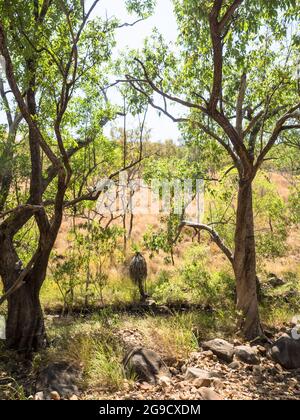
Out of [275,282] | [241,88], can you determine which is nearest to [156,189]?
[241,88]

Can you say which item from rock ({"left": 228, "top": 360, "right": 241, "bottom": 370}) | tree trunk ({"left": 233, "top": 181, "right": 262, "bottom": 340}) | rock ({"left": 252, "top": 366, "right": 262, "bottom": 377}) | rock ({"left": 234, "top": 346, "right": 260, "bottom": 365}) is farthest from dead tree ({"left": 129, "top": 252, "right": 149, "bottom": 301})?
rock ({"left": 252, "top": 366, "right": 262, "bottom": 377})

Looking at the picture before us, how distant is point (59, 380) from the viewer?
6070 mm

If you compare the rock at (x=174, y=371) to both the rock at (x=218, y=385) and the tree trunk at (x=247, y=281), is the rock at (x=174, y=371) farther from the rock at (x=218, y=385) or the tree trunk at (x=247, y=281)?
the tree trunk at (x=247, y=281)

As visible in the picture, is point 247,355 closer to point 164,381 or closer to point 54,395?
point 164,381

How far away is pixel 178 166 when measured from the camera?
27.8ft

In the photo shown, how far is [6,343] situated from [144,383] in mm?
3393

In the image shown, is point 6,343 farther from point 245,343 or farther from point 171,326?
point 245,343

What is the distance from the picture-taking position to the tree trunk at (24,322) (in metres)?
7.93

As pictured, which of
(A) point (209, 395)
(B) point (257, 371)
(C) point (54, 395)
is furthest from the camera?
(B) point (257, 371)

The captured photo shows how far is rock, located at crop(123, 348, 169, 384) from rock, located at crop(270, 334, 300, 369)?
216 cm

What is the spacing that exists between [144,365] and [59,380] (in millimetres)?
1259

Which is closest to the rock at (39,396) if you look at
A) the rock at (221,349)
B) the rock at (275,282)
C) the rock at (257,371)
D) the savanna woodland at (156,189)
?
the savanna woodland at (156,189)
